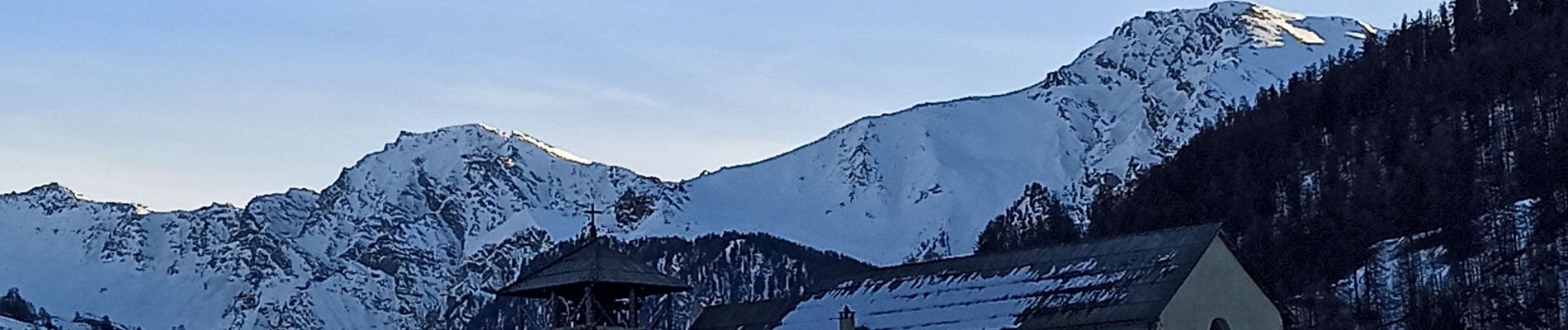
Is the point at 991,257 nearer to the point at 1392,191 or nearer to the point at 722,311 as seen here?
the point at 722,311

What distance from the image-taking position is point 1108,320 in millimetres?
64062

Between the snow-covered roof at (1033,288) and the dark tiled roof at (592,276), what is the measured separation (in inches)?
345

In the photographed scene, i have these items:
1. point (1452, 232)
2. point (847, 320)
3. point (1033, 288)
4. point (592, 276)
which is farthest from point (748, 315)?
point (1452, 232)

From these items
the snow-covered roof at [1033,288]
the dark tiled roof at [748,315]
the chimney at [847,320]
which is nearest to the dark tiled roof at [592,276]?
the chimney at [847,320]

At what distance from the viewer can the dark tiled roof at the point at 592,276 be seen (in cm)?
6544

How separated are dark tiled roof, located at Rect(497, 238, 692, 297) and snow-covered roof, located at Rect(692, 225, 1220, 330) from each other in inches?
345

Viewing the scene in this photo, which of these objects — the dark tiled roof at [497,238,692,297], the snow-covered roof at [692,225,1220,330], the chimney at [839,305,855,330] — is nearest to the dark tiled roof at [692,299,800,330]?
the snow-covered roof at [692,225,1220,330]

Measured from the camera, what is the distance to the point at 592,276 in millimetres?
65188

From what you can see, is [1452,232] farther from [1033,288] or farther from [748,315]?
[1033,288]

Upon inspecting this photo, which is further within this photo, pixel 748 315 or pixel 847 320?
pixel 748 315

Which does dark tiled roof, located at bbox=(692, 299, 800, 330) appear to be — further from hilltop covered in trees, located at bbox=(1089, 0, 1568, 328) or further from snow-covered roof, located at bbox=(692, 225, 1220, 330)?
hilltop covered in trees, located at bbox=(1089, 0, 1568, 328)

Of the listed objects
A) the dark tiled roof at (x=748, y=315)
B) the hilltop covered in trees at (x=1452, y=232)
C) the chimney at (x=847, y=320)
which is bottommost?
the chimney at (x=847, y=320)

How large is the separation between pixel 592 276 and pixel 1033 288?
12960 millimetres

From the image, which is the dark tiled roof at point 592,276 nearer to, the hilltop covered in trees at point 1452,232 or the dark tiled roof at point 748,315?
the dark tiled roof at point 748,315
